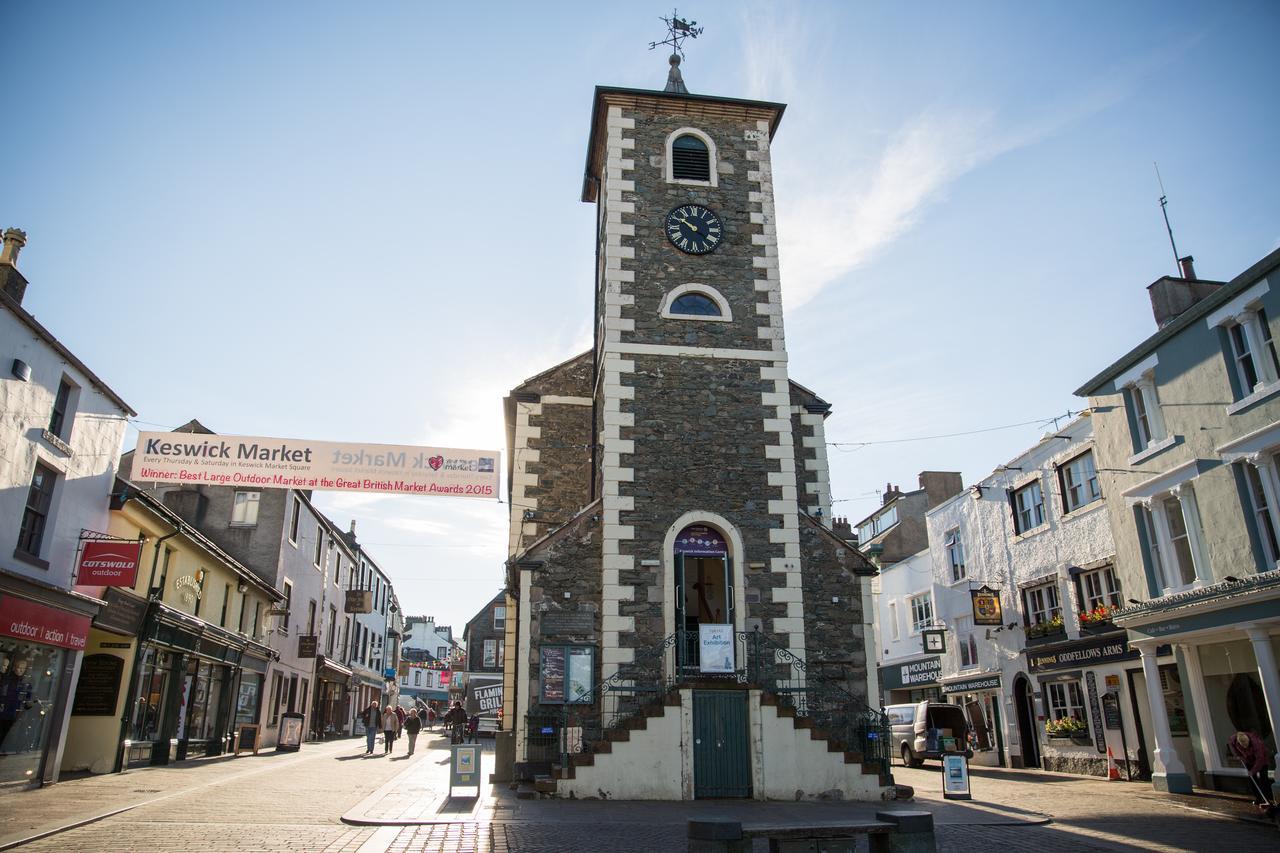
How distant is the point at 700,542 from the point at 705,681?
3050 millimetres

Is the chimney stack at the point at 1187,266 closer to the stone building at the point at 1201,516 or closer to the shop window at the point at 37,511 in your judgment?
the stone building at the point at 1201,516

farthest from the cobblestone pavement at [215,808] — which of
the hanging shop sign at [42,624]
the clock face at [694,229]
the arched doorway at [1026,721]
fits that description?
the arched doorway at [1026,721]

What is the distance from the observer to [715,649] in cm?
1633

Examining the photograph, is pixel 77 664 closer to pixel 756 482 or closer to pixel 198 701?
pixel 198 701

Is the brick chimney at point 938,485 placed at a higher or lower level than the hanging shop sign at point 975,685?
higher

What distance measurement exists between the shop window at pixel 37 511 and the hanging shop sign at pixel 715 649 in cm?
1185

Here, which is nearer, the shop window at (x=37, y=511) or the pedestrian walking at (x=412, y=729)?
the shop window at (x=37, y=511)

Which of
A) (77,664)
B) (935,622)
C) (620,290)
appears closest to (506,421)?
Answer: (620,290)

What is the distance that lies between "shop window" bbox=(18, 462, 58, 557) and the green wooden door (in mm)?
11857

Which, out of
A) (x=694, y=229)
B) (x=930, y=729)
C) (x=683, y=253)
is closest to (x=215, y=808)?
(x=683, y=253)

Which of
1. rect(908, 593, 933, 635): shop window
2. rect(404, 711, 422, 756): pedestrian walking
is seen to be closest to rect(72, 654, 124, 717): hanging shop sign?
rect(404, 711, 422, 756): pedestrian walking

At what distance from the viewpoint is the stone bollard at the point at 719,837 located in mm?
7773

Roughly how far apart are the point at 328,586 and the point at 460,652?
58.2m

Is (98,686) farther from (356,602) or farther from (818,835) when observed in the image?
(356,602)
